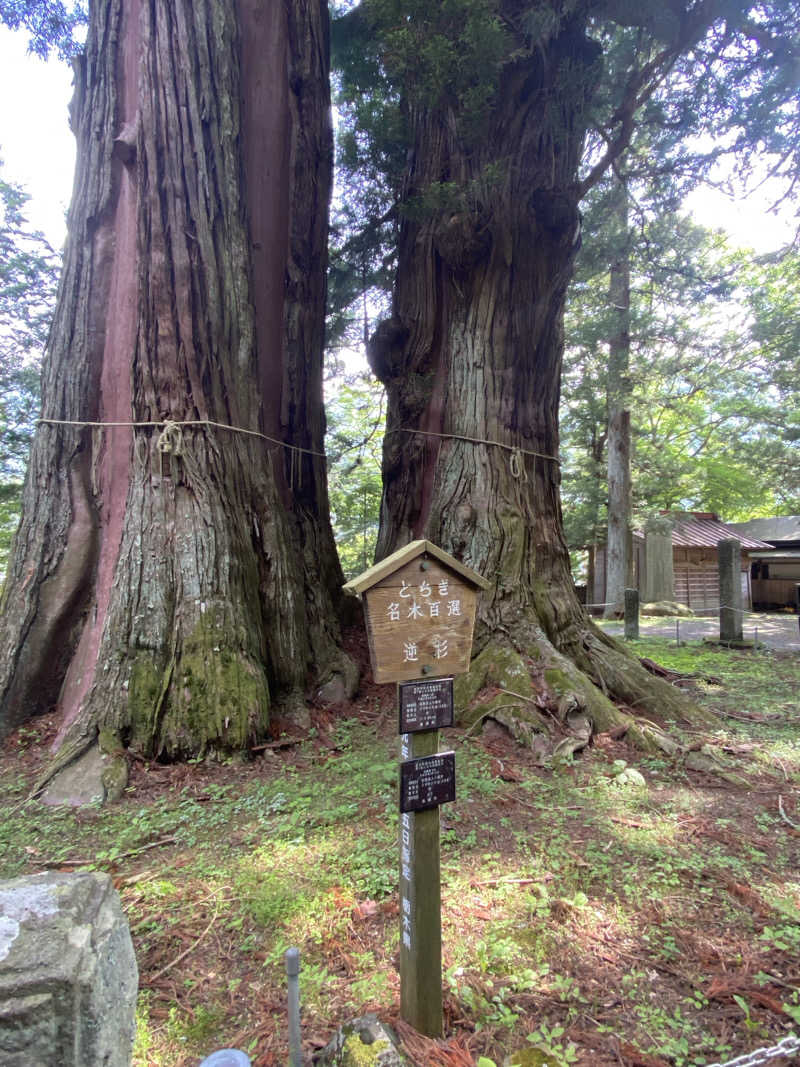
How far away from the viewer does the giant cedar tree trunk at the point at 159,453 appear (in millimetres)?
3844

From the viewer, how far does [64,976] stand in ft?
3.62

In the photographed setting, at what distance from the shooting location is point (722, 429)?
17438mm

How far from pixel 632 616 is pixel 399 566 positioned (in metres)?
9.16

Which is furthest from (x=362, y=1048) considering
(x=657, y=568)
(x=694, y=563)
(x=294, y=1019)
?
(x=694, y=563)

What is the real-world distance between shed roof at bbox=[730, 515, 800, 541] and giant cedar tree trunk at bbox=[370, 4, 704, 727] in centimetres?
1948

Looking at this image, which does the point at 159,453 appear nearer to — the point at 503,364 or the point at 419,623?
the point at 419,623

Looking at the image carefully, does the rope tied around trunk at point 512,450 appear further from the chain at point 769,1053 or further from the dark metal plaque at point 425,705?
the chain at point 769,1053

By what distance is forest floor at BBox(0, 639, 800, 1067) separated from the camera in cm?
179

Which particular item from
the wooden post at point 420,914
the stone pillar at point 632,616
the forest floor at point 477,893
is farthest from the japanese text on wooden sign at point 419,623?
the stone pillar at point 632,616

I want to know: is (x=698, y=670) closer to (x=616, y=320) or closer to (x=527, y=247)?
(x=527, y=247)

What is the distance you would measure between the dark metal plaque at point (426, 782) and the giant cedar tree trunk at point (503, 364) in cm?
263

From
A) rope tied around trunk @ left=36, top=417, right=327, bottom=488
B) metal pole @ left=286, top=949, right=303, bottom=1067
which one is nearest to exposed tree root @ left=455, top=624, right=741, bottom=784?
metal pole @ left=286, top=949, right=303, bottom=1067

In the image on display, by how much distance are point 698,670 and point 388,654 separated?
6428 millimetres

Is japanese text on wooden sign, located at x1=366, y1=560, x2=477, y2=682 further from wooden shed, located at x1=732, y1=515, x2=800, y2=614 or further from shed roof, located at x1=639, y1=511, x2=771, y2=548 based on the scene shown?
wooden shed, located at x1=732, y1=515, x2=800, y2=614
